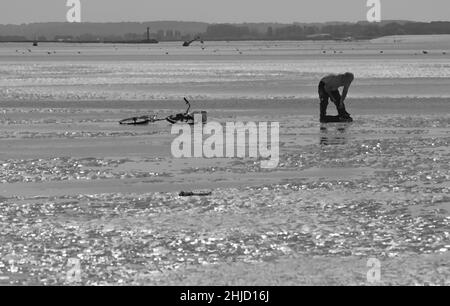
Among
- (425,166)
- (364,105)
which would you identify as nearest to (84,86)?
(364,105)

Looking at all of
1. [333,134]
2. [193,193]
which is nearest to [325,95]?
[333,134]

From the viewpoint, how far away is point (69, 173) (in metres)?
21.0

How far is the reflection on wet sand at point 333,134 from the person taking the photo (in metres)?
25.9

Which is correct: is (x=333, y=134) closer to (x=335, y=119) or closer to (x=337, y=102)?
(x=335, y=119)

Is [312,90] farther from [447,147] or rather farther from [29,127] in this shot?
[447,147]

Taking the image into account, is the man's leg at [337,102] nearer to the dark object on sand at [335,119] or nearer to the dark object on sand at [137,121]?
the dark object on sand at [335,119]

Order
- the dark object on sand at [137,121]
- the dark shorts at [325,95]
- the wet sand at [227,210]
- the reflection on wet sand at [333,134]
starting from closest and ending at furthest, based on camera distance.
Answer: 1. the wet sand at [227,210]
2. the reflection on wet sand at [333,134]
3. the dark shorts at [325,95]
4. the dark object on sand at [137,121]

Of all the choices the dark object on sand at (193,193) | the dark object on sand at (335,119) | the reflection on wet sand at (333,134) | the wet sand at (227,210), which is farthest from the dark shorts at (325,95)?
the dark object on sand at (193,193)

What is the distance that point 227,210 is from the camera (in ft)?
55.0

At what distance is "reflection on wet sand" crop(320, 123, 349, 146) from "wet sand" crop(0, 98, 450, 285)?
0.05 metres

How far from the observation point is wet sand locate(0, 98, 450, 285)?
42.0 ft

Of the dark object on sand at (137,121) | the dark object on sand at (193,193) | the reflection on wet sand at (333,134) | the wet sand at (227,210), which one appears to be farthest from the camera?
the dark object on sand at (137,121)

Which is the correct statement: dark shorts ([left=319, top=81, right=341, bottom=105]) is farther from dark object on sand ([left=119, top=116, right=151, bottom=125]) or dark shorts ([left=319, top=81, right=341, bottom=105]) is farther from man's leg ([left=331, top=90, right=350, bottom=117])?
dark object on sand ([left=119, top=116, right=151, bottom=125])

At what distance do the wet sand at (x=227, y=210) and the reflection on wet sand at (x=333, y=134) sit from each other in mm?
51
